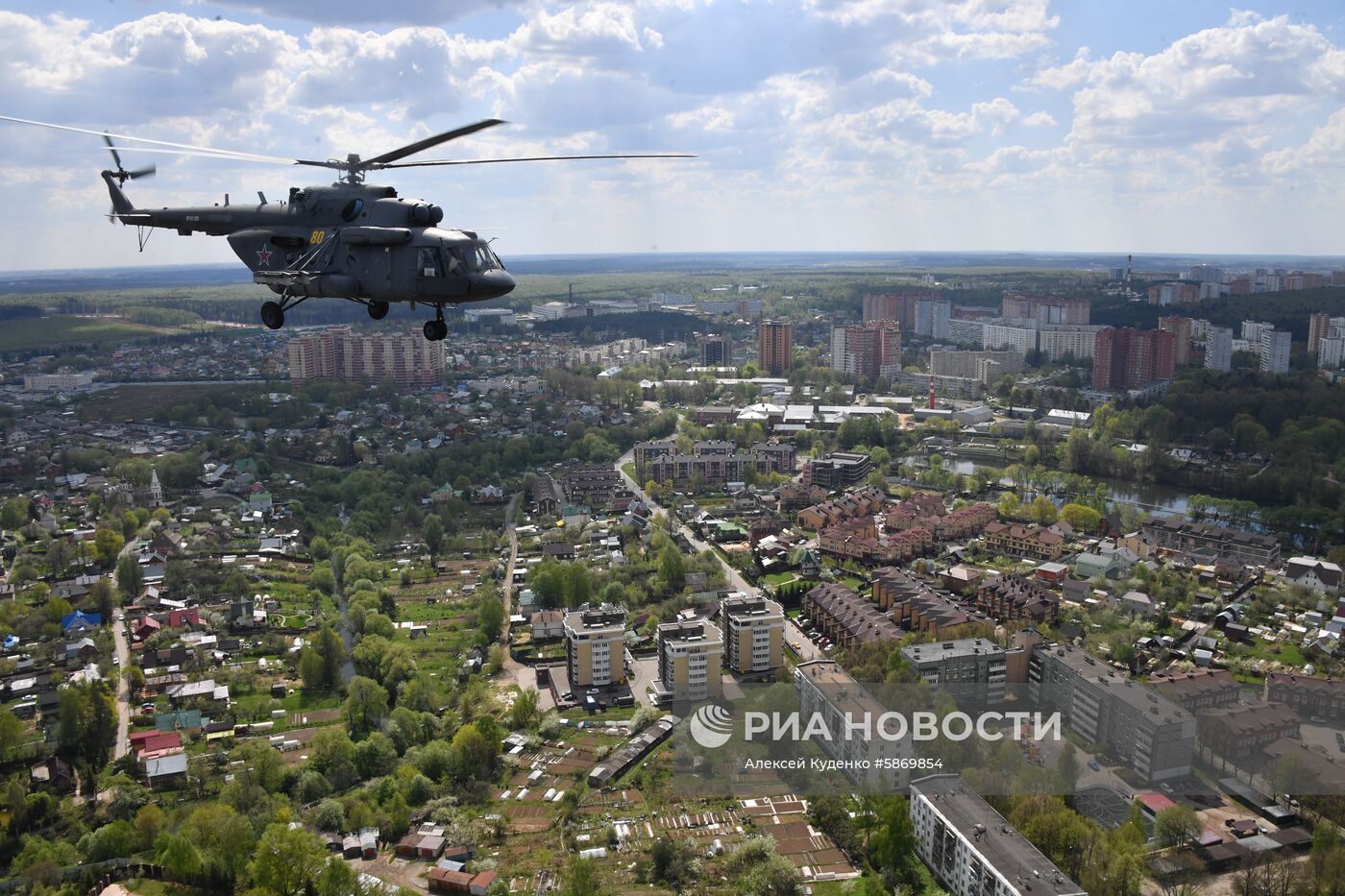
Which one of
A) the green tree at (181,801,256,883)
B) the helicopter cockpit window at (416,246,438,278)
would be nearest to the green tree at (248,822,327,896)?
the green tree at (181,801,256,883)

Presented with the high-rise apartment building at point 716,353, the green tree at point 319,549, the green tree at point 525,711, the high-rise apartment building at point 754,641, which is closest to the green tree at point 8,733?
the green tree at point 525,711

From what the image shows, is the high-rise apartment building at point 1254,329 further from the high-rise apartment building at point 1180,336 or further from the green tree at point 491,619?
the green tree at point 491,619

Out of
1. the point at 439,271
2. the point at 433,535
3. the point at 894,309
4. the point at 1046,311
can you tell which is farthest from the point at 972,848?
the point at 894,309

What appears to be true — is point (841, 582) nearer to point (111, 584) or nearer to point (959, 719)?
point (959, 719)

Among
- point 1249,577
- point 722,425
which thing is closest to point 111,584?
point 722,425

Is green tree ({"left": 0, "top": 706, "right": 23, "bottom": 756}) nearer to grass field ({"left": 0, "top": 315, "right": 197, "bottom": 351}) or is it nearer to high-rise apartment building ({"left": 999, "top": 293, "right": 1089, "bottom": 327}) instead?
grass field ({"left": 0, "top": 315, "right": 197, "bottom": 351})
